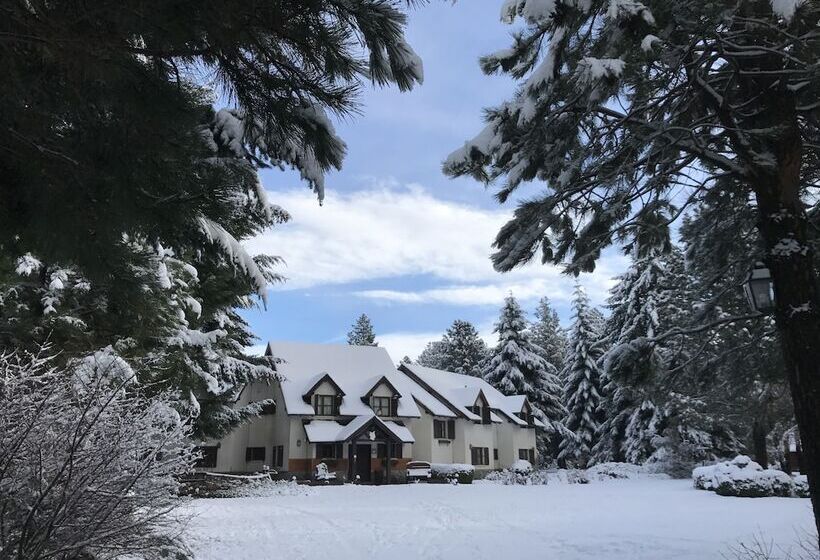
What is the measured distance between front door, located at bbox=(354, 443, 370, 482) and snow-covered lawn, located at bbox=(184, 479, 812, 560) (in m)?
13.5

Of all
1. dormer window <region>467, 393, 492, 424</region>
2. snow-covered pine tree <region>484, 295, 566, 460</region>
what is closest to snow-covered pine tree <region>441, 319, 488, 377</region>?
snow-covered pine tree <region>484, 295, 566, 460</region>

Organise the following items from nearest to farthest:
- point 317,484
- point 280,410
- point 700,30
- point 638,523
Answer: point 700,30
point 638,523
point 317,484
point 280,410

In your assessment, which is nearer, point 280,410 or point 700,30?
point 700,30

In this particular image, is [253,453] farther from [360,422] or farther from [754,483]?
[754,483]

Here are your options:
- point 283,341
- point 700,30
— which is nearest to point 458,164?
point 700,30

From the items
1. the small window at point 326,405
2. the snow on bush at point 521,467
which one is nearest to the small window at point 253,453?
the small window at point 326,405

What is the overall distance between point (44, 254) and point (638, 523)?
13.4 meters

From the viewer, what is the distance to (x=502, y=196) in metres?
7.98

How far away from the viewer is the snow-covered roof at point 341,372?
3434 cm

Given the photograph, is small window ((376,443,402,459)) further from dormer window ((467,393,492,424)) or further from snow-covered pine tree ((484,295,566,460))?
snow-covered pine tree ((484,295,566,460))

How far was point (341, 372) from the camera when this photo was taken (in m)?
37.4

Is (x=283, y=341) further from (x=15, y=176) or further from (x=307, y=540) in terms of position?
(x=15, y=176)

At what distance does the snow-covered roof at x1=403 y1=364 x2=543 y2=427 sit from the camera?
3975 centimetres

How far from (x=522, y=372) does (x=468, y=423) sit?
10.3m
